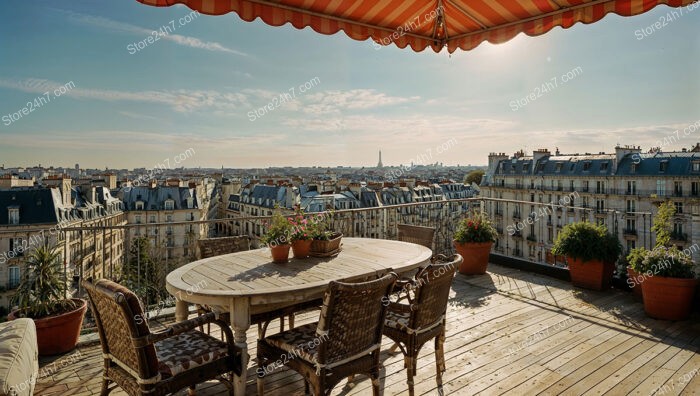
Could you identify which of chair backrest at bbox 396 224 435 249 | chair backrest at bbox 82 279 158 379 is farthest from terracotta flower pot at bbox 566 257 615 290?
chair backrest at bbox 82 279 158 379

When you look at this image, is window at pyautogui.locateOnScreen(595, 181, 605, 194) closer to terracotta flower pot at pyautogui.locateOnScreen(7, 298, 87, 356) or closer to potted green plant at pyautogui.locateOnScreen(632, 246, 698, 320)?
potted green plant at pyautogui.locateOnScreen(632, 246, 698, 320)

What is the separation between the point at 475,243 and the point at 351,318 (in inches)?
165

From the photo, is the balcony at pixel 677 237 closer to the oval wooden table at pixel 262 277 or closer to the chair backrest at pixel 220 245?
the oval wooden table at pixel 262 277

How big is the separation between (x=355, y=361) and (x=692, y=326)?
3813 mm

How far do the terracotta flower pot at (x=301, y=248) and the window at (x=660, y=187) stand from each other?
128ft

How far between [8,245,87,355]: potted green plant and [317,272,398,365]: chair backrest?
2.67m

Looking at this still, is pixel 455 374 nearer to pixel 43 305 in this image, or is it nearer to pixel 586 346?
pixel 586 346

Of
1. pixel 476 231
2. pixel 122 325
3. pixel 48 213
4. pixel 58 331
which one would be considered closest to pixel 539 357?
pixel 476 231

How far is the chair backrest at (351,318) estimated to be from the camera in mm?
1919

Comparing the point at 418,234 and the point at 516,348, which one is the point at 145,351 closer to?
the point at 516,348

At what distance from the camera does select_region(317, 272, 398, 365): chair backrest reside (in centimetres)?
192

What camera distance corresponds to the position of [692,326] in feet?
12.5

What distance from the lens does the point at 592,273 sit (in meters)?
4.93

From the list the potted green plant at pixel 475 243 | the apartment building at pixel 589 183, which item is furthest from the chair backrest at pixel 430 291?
the apartment building at pixel 589 183
